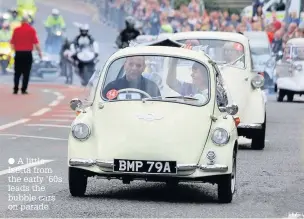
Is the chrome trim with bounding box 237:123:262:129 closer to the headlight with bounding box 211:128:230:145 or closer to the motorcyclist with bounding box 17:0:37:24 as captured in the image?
the headlight with bounding box 211:128:230:145

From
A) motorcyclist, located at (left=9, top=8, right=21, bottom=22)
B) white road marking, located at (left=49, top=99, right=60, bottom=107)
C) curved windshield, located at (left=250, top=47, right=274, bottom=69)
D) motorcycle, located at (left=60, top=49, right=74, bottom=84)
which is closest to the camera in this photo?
white road marking, located at (left=49, top=99, right=60, bottom=107)

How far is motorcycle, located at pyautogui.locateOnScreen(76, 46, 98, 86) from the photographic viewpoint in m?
41.1

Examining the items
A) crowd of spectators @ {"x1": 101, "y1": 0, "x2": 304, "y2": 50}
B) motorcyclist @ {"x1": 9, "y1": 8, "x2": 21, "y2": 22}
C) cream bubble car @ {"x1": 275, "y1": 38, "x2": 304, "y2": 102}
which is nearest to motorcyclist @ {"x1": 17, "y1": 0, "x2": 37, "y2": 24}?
motorcyclist @ {"x1": 9, "y1": 8, "x2": 21, "y2": 22}

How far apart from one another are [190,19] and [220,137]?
3786 centimetres

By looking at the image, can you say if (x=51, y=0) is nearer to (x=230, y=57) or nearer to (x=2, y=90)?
(x=2, y=90)

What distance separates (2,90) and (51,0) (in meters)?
19.4

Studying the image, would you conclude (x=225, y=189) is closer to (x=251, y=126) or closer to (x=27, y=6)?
(x=251, y=126)

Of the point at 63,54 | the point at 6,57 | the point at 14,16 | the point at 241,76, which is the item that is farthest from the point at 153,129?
the point at 14,16

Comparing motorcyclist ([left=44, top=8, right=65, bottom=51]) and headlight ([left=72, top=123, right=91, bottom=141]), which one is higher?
headlight ([left=72, top=123, right=91, bottom=141])

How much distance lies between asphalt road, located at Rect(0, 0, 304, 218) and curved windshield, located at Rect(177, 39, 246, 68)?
1280 millimetres

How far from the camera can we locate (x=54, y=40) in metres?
48.1

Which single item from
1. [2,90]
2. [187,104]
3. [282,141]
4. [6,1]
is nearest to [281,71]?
[2,90]

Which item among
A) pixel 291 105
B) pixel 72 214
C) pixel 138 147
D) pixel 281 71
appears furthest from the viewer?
pixel 281 71

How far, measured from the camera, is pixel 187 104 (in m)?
12.9
